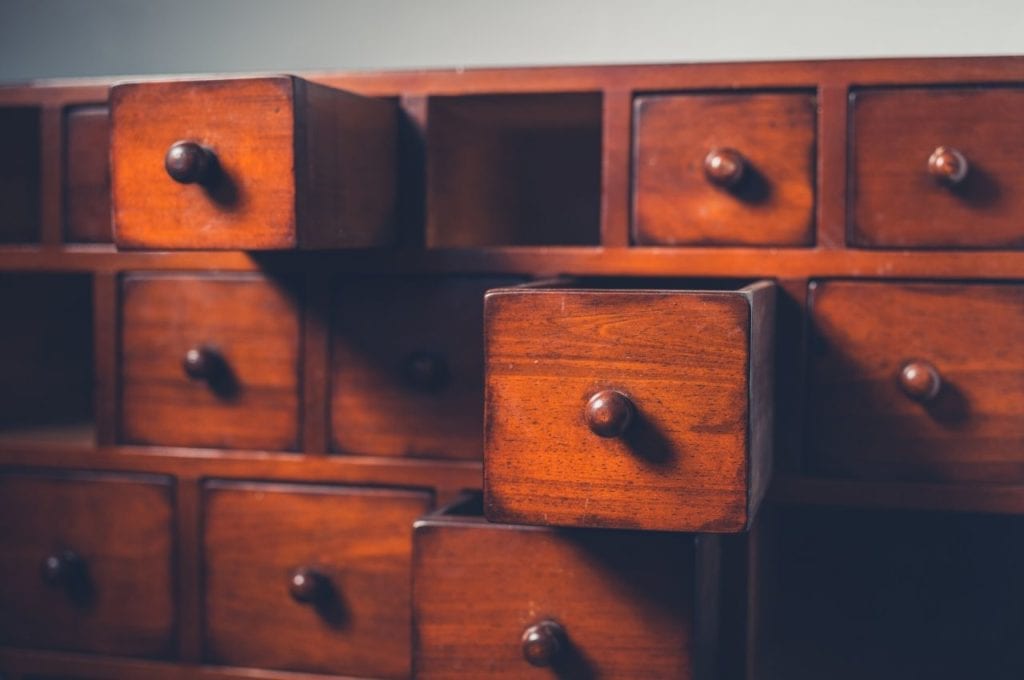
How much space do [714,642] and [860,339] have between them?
333 mm

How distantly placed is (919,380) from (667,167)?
1.06 ft

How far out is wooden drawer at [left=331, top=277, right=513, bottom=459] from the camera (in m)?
1.23

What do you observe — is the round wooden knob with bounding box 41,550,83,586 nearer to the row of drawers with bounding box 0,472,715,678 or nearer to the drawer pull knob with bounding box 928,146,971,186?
the row of drawers with bounding box 0,472,715,678

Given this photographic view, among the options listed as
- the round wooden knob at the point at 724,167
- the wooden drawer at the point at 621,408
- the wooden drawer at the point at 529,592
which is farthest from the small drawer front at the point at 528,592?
the round wooden knob at the point at 724,167

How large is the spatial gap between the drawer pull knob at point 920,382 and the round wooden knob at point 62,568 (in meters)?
0.92

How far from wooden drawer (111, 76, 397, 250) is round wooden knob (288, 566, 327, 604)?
0.38 metres

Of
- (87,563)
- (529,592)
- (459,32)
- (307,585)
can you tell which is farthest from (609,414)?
(459,32)

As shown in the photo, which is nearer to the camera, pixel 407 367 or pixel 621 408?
pixel 621 408

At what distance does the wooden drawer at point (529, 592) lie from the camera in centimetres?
99

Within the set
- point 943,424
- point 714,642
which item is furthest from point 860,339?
point 714,642

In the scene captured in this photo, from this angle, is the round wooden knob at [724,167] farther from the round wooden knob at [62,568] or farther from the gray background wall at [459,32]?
the round wooden knob at [62,568]

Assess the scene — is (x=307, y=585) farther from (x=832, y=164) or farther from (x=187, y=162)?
(x=832, y=164)

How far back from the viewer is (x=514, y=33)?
1708 millimetres

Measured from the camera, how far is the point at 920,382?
3.63ft
